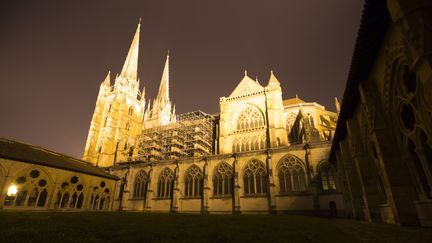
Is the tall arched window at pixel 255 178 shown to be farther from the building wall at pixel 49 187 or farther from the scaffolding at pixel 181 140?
the building wall at pixel 49 187

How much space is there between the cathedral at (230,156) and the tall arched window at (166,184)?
0.42 feet

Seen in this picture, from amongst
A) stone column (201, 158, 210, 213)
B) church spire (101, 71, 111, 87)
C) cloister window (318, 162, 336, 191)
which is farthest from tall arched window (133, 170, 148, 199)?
church spire (101, 71, 111, 87)

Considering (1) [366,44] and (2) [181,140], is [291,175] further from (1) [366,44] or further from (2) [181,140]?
(2) [181,140]

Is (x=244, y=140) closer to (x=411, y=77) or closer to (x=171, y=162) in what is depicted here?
(x=171, y=162)

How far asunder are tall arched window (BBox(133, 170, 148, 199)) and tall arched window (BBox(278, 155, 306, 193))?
60.5 ft

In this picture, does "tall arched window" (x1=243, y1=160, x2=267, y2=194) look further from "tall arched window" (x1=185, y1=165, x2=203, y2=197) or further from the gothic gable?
the gothic gable

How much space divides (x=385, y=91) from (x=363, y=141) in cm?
457

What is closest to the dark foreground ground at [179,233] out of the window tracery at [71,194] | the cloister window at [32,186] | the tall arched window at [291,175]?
the tall arched window at [291,175]

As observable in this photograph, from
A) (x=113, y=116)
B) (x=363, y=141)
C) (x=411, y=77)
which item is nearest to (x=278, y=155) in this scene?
(x=363, y=141)

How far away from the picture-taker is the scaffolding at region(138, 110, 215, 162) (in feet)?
121

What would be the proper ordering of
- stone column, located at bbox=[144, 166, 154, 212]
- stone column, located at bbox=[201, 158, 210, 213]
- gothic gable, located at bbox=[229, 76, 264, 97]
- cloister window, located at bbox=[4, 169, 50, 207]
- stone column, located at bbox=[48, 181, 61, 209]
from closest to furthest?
cloister window, located at bbox=[4, 169, 50, 207]
stone column, located at bbox=[48, 181, 61, 209]
stone column, located at bbox=[201, 158, 210, 213]
stone column, located at bbox=[144, 166, 154, 212]
gothic gable, located at bbox=[229, 76, 264, 97]

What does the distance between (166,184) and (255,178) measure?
12052 millimetres

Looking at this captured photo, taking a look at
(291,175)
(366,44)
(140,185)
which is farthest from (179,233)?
(140,185)

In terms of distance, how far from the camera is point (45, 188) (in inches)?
796
